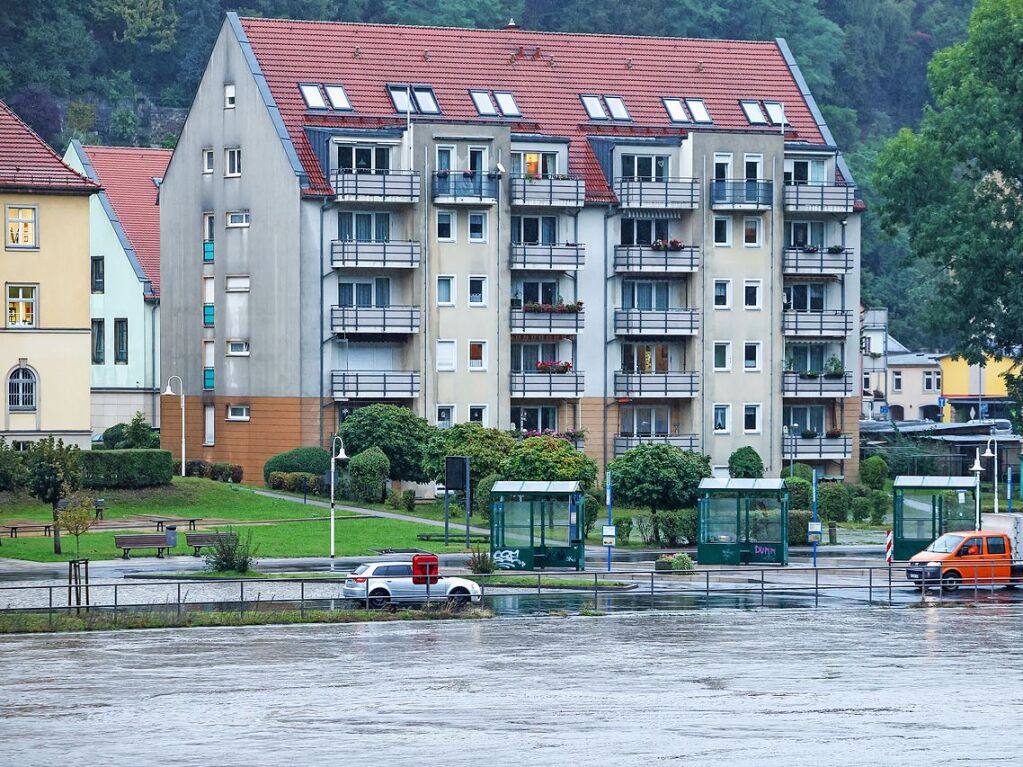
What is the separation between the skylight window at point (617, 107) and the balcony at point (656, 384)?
11475 millimetres

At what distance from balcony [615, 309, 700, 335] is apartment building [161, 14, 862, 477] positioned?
3.8 inches

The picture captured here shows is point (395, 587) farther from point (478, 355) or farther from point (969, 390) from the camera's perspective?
point (969, 390)

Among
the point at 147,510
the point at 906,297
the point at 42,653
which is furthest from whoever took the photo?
the point at 906,297

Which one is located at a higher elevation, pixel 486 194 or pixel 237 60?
pixel 237 60

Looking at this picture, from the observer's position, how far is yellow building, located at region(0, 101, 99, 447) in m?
79.9

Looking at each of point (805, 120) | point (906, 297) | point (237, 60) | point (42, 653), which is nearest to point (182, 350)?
point (237, 60)

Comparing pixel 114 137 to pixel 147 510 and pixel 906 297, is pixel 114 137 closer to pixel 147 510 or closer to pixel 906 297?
pixel 906 297

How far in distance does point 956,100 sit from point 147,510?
40.4 meters

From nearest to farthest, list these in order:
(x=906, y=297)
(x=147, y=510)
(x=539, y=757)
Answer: (x=539, y=757) < (x=147, y=510) < (x=906, y=297)

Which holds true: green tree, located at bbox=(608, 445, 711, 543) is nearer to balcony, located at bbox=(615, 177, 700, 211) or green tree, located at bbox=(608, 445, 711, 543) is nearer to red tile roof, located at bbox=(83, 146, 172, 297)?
balcony, located at bbox=(615, 177, 700, 211)

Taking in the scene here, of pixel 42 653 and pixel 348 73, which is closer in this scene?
pixel 42 653

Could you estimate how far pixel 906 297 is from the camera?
6614 inches

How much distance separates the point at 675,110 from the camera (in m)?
97.6

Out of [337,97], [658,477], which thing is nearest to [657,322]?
[337,97]
